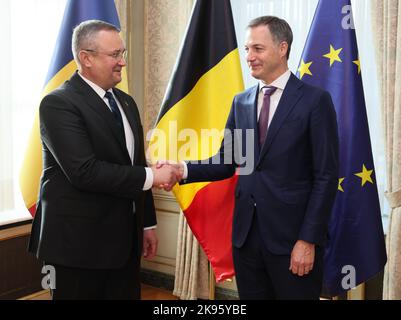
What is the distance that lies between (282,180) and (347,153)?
2.07 feet

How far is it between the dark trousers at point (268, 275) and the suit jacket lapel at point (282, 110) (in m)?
0.31

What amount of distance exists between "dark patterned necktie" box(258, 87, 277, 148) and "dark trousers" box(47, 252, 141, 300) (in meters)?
0.73

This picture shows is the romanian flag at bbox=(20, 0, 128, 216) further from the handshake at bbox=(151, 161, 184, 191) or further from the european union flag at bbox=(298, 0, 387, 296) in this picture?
the european union flag at bbox=(298, 0, 387, 296)

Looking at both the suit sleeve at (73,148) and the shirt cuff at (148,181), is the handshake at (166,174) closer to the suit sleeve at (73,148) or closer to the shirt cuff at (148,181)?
the shirt cuff at (148,181)

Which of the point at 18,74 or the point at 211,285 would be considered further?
the point at 211,285

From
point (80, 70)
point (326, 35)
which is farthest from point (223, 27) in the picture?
point (80, 70)

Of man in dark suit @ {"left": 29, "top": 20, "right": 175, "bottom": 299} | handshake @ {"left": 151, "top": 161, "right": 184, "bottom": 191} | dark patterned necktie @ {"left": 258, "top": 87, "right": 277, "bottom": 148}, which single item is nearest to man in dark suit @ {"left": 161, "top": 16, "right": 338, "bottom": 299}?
dark patterned necktie @ {"left": 258, "top": 87, "right": 277, "bottom": 148}

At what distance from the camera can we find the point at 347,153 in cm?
212

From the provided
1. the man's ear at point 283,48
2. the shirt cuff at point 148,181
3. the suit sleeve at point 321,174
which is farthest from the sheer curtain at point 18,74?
the suit sleeve at point 321,174

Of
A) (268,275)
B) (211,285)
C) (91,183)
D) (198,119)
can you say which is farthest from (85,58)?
(211,285)

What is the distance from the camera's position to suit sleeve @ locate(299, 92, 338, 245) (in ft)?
5.18

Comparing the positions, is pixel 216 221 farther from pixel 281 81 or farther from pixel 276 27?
pixel 276 27

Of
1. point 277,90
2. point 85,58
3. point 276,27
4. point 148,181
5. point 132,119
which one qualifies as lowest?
point 148,181
